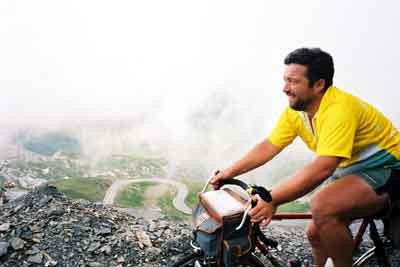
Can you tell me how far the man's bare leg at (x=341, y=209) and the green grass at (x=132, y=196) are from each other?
453 feet

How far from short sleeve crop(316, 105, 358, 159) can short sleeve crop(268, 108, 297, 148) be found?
2.77 feet

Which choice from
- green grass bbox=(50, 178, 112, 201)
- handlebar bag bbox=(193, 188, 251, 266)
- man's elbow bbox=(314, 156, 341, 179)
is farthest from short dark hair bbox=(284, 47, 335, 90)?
green grass bbox=(50, 178, 112, 201)

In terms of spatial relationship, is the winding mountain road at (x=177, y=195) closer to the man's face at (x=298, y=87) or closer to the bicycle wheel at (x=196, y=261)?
the bicycle wheel at (x=196, y=261)

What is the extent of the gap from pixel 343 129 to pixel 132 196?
529 ft

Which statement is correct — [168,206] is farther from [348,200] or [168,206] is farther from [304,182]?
[304,182]

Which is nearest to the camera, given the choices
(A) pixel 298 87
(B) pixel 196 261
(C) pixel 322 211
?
(C) pixel 322 211

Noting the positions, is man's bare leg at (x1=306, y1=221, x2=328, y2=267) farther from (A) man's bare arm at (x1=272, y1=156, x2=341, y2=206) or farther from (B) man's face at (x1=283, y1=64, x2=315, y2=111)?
(B) man's face at (x1=283, y1=64, x2=315, y2=111)

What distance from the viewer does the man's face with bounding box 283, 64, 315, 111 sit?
3.77 m

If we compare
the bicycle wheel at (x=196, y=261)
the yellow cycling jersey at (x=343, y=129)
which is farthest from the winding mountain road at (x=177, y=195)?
the bicycle wheel at (x=196, y=261)

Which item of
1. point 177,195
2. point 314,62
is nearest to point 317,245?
point 314,62

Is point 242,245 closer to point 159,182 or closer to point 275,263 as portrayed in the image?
point 275,263

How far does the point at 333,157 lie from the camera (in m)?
3.36

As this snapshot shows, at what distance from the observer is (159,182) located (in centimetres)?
19725

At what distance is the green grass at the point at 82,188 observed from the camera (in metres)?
121
